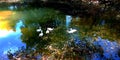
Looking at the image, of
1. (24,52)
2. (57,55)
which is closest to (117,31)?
(57,55)

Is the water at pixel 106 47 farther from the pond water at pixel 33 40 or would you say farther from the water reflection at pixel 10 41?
the water reflection at pixel 10 41

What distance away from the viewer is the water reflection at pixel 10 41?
12237 millimetres

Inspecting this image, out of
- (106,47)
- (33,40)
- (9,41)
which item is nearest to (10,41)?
(9,41)

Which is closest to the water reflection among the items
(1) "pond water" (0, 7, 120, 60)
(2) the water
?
(1) "pond water" (0, 7, 120, 60)

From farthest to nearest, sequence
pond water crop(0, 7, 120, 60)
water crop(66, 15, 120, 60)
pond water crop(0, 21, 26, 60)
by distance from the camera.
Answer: pond water crop(0, 21, 26, 60)
pond water crop(0, 7, 120, 60)
water crop(66, 15, 120, 60)

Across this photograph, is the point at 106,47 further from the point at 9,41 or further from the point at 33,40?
the point at 9,41

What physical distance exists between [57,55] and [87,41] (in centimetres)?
226

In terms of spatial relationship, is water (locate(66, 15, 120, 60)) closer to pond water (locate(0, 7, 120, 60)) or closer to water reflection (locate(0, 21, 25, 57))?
pond water (locate(0, 7, 120, 60))

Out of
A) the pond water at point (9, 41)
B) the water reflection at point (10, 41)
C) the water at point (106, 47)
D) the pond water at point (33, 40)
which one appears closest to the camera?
the water at point (106, 47)

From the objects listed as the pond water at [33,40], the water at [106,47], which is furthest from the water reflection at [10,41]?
the water at [106,47]

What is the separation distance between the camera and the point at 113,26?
15234 mm

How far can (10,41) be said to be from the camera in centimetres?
1355

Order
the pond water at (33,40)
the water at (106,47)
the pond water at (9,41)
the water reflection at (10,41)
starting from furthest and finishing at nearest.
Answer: the water reflection at (10,41) → the pond water at (9,41) → the pond water at (33,40) → the water at (106,47)

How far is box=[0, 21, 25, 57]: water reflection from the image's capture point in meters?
A: 12.2
